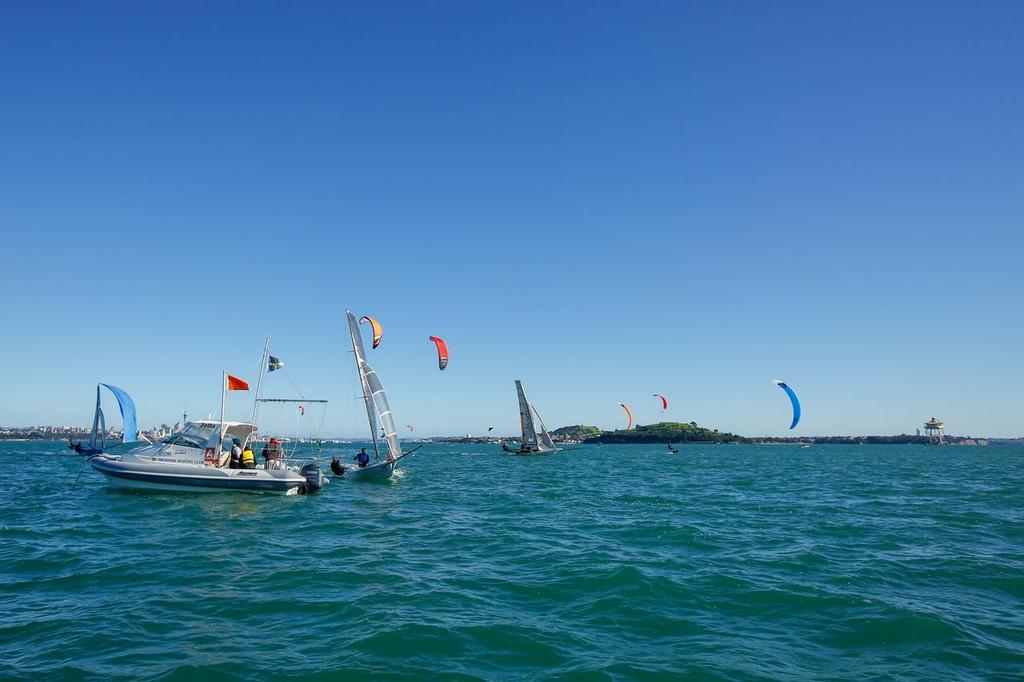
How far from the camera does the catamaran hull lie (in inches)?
1118

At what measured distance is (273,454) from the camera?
31.5m

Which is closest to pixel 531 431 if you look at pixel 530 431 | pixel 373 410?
pixel 530 431

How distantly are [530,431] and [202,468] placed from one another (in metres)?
60.4

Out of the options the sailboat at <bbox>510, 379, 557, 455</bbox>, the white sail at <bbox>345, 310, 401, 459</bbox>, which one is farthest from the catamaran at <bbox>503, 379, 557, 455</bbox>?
the white sail at <bbox>345, 310, 401, 459</bbox>

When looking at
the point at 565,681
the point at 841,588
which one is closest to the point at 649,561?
the point at 841,588

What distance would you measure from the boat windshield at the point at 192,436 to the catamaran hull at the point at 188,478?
1.75 meters

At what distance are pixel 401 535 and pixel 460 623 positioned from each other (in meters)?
9.53

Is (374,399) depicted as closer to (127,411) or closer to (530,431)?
(127,411)

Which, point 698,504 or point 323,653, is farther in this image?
point 698,504

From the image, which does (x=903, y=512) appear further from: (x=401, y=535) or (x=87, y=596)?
(x=87, y=596)

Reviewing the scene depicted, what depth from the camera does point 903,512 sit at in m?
24.6

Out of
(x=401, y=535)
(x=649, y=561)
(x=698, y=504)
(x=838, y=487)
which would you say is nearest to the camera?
(x=649, y=561)

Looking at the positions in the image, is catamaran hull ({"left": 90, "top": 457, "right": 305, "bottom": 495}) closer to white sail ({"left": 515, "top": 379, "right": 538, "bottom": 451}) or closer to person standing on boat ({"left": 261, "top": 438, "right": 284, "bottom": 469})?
person standing on boat ({"left": 261, "top": 438, "right": 284, "bottom": 469})

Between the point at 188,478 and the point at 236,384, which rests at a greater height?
the point at 236,384
